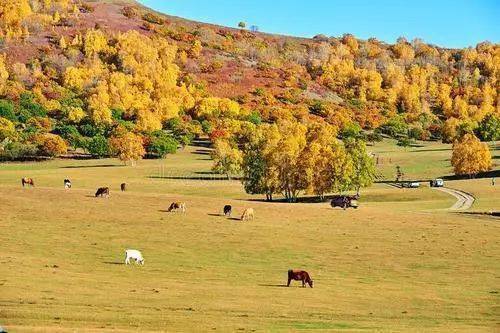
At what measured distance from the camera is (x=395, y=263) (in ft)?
169

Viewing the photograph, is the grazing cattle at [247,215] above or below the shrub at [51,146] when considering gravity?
below

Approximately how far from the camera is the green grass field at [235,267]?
31.0 m

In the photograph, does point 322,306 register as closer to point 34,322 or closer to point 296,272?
point 296,272

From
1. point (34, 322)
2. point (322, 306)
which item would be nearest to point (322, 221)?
point (322, 306)

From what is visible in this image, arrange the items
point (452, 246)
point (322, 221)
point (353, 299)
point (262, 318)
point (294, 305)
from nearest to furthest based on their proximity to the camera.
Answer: point (262, 318) → point (294, 305) → point (353, 299) → point (452, 246) → point (322, 221)

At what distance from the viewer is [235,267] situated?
155 ft

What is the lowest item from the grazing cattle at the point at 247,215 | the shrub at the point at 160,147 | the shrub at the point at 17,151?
the grazing cattle at the point at 247,215

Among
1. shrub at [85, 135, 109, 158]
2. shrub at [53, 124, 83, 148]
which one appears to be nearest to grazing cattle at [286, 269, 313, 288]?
shrub at [85, 135, 109, 158]

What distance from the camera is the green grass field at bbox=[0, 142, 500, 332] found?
31.0 m

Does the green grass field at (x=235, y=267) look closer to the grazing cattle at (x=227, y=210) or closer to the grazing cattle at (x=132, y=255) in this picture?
the grazing cattle at (x=132, y=255)

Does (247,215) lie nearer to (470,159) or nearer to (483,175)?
(470,159)

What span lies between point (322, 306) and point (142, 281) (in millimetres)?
10201

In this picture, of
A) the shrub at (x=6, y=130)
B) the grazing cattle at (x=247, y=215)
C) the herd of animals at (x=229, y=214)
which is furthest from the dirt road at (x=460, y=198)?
the shrub at (x=6, y=130)

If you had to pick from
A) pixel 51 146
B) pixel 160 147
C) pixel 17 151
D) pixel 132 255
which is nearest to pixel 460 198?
pixel 132 255
